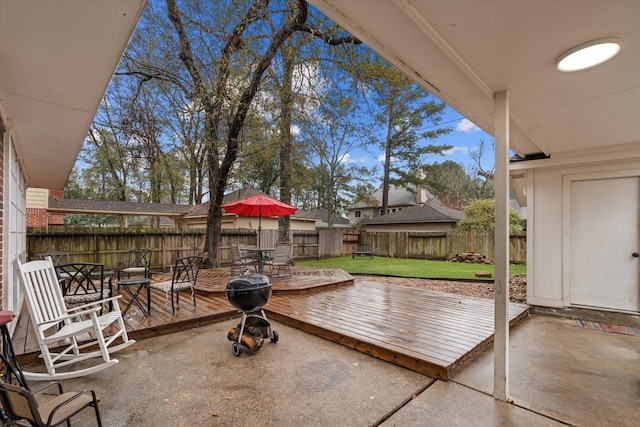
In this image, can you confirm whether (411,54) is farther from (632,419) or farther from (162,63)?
(162,63)

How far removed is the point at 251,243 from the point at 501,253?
10.1 metres

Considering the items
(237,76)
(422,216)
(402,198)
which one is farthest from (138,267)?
(402,198)

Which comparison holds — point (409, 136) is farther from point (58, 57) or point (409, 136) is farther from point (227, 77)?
point (58, 57)

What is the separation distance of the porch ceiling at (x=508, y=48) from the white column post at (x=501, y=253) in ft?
0.99

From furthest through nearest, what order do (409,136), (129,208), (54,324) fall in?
(409,136) < (129,208) < (54,324)

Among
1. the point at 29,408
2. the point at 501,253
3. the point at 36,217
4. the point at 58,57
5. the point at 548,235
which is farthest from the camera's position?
the point at 36,217

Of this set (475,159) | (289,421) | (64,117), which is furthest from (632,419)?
(475,159)

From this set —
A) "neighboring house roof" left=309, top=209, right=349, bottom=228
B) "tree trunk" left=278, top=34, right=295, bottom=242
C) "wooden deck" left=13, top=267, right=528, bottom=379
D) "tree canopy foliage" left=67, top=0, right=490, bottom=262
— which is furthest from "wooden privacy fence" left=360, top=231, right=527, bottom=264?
"neighboring house roof" left=309, top=209, right=349, bottom=228

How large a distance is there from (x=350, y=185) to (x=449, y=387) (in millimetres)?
18826

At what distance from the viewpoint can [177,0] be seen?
22.1 ft

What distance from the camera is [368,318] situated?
4.20 m

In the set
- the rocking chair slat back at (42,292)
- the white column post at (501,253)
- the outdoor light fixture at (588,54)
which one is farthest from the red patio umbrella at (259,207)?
the outdoor light fixture at (588,54)

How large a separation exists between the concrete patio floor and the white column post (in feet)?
0.75

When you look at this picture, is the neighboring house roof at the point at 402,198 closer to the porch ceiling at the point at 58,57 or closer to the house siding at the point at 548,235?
the house siding at the point at 548,235
